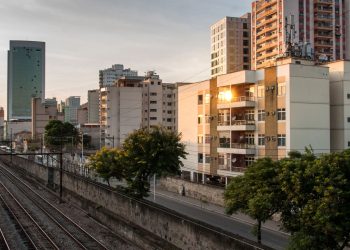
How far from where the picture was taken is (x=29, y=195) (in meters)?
48.4

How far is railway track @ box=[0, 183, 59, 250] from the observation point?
25.6m

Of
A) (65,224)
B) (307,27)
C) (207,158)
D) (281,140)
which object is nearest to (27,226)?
(65,224)

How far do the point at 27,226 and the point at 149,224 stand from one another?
10.9 metres

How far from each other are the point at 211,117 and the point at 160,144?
1823 centimetres

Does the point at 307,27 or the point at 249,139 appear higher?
the point at 307,27

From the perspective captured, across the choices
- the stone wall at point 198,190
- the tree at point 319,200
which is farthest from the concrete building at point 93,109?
the tree at point 319,200

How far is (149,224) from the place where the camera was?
24781 mm

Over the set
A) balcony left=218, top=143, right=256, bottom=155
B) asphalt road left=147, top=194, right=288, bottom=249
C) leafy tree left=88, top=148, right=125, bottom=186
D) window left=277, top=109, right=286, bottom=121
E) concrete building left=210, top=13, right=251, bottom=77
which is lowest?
asphalt road left=147, top=194, right=288, bottom=249

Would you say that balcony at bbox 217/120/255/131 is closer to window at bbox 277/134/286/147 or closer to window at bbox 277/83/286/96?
window at bbox 277/134/286/147

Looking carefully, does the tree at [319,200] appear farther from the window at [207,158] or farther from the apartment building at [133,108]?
the apartment building at [133,108]

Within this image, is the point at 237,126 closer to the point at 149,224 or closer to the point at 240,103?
the point at 240,103

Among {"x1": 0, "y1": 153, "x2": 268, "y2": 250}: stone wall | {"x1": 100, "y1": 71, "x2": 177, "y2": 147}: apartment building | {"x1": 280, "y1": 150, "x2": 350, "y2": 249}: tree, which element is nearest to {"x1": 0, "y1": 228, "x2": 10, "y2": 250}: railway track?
{"x1": 0, "y1": 153, "x2": 268, "y2": 250}: stone wall

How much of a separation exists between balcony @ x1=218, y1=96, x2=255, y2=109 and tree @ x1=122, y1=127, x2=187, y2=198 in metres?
12.4

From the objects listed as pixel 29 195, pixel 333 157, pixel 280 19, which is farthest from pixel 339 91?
pixel 280 19
